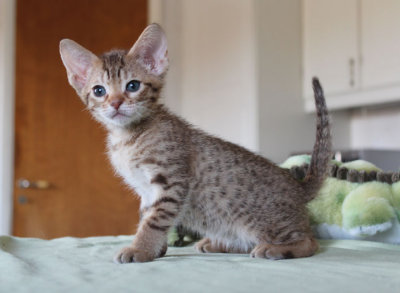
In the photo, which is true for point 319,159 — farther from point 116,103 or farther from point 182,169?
point 116,103

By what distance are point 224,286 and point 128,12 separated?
2.98 m

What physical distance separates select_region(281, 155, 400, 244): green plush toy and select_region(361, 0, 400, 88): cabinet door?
142 cm

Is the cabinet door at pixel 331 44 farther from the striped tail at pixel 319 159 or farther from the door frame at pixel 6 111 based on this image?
the door frame at pixel 6 111

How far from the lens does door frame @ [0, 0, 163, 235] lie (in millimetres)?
2855

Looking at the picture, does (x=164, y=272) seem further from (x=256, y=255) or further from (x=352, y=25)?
(x=352, y=25)

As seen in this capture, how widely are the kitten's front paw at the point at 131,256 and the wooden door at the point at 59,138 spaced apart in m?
1.94

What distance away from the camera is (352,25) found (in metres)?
2.84

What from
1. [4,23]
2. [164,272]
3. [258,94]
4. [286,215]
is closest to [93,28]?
[4,23]

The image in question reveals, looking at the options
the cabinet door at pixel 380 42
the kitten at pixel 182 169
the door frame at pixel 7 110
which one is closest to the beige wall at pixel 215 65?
the cabinet door at pixel 380 42

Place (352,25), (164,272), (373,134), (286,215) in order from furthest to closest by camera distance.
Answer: (373,134)
(352,25)
(286,215)
(164,272)

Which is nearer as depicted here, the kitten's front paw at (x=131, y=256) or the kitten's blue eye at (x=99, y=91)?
the kitten's front paw at (x=131, y=256)

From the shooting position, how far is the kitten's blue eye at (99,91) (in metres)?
1.26

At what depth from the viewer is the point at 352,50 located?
9.40ft

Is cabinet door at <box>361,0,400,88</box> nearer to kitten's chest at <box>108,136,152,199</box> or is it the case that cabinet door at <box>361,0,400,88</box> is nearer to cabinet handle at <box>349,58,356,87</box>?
cabinet handle at <box>349,58,356,87</box>
